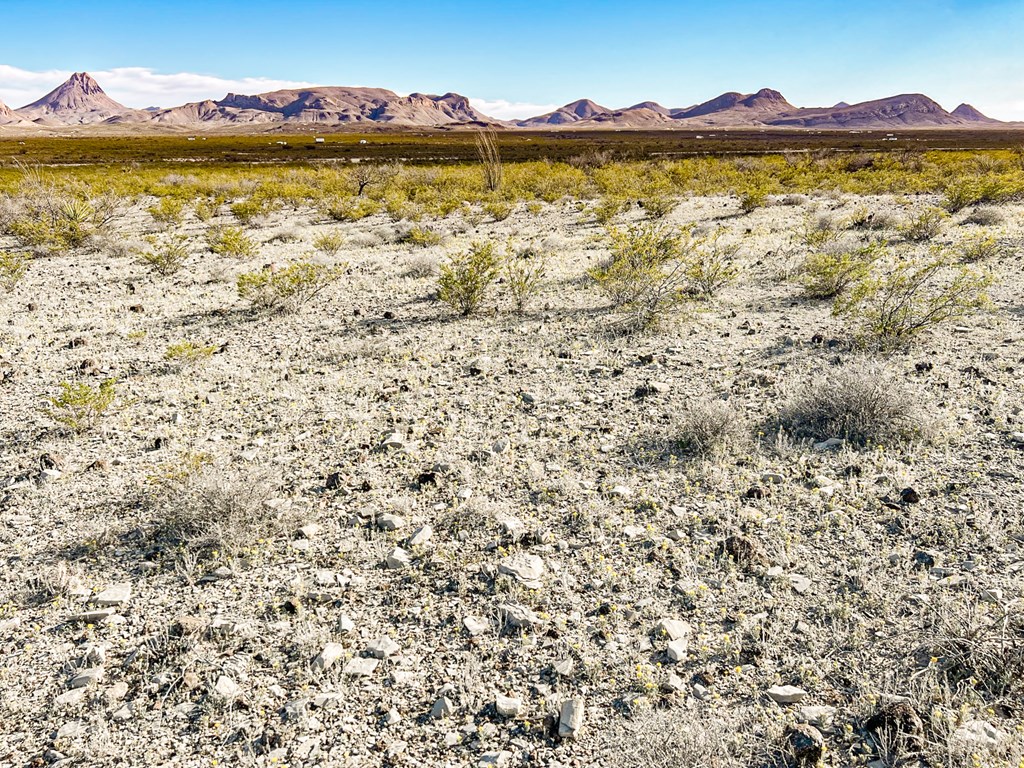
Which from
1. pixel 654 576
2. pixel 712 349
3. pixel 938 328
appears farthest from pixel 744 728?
pixel 938 328

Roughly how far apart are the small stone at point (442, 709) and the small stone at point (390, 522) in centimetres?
156

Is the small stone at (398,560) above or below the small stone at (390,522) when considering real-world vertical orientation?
below

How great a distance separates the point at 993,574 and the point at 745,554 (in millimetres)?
1432

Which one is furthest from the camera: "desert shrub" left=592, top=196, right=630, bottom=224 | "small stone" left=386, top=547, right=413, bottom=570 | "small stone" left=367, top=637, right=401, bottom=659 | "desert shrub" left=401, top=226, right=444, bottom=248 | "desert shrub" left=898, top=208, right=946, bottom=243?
"desert shrub" left=592, top=196, right=630, bottom=224

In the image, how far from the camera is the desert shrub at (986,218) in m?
16.3

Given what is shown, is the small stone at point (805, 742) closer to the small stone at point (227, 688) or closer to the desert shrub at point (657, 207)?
the small stone at point (227, 688)

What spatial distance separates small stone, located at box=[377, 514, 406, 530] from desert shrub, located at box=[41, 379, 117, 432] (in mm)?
3768

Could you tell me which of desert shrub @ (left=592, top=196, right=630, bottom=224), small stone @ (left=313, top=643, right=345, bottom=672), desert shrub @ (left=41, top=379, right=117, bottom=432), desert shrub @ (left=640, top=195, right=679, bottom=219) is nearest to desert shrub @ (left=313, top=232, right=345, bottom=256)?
desert shrub @ (left=592, top=196, right=630, bottom=224)

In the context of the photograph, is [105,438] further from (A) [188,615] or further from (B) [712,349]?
(B) [712,349]

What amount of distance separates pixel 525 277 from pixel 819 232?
8489 mm

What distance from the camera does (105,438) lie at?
5.79m

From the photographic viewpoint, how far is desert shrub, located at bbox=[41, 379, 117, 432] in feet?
18.8

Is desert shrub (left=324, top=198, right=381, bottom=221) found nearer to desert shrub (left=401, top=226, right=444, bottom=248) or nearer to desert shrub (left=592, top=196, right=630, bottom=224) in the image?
desert shrub (left=401, top=226, right=444, bottom=248)

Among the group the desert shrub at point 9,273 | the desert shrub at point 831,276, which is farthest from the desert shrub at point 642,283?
the desert shrub at point 9,273
